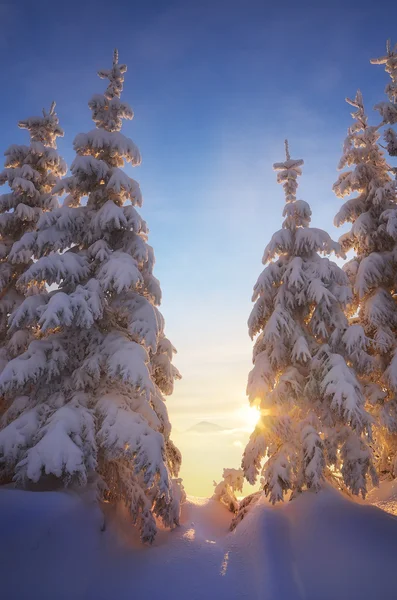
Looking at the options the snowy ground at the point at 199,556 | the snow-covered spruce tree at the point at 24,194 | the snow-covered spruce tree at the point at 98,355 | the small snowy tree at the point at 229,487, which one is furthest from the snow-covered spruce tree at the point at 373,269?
the snow-covered spruce tree at the point at 24,194

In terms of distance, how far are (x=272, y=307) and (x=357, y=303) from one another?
15.4ft

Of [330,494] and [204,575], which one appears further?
[330,494]

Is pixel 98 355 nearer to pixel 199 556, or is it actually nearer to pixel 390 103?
pixel 199 556

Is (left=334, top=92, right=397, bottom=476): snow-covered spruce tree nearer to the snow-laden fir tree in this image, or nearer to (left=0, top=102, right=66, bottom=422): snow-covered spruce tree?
the snow-laden fir tree

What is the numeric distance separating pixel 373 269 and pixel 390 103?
739cm

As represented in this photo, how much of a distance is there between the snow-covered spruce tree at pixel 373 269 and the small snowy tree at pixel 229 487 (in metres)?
Result: 6.02

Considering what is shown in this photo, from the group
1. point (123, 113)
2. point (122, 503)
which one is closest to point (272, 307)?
point (122, 503)

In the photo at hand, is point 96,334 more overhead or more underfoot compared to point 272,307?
more underfoot

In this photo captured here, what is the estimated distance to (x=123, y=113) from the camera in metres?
12.7

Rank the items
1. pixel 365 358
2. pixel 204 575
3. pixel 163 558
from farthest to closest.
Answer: pixel 365 358 < pixel 163 558 < pixel 204 575

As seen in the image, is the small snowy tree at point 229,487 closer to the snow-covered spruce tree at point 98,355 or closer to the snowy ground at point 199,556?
the snow-covered spruce tree at point 98,355

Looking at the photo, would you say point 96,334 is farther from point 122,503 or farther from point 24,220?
point 24,220

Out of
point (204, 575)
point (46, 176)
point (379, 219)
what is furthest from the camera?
point (46, 176)

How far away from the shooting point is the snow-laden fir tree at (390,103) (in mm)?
15047
